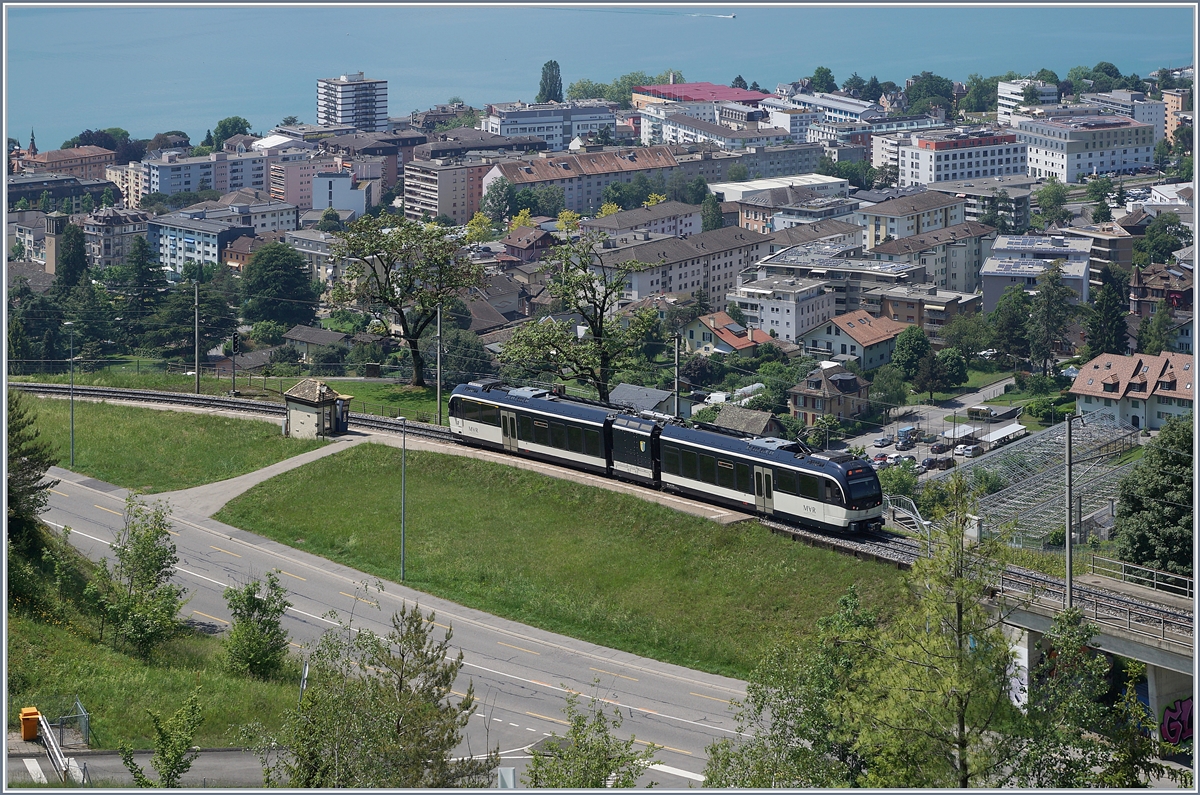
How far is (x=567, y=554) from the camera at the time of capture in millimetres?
42062

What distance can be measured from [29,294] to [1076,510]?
10933 cm

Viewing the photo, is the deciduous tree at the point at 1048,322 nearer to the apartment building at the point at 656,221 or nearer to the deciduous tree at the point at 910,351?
the deciduous tree at the point at 910,351

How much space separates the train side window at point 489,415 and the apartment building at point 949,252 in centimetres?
10645

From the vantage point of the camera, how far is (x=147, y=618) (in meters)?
36.3

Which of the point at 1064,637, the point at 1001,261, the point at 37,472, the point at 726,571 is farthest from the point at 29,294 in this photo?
the point at 1064,637

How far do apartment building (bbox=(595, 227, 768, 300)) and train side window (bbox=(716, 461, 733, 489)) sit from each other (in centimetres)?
10470

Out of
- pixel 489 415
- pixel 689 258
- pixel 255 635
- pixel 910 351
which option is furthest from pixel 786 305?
pixel 255 635

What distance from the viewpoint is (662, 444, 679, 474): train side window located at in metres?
43.3

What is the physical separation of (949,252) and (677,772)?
13073 centimetres

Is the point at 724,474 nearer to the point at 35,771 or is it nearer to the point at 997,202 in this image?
the point at 35,771

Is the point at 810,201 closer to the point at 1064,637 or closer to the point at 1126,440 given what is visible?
the point at 1126,440

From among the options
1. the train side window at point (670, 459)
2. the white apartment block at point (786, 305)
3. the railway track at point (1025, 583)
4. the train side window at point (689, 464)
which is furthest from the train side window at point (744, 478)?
the white apartment block at point (786, 305)

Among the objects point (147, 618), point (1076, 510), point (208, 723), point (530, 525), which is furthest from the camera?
point (1076, 510)

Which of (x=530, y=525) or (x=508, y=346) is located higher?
(x=508, y=346)
